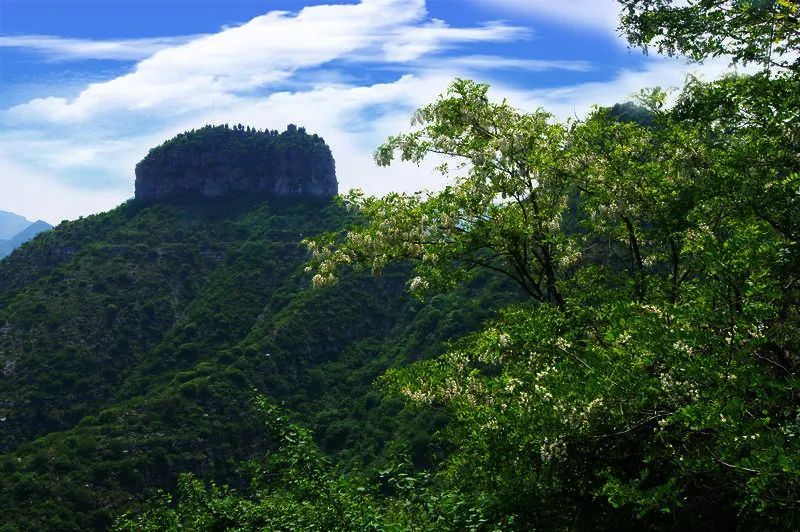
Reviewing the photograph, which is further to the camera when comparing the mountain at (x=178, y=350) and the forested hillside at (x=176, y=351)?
the forested hillside at (x=176, y=351)

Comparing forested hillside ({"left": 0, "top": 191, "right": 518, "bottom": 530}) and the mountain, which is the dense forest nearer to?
the mountain

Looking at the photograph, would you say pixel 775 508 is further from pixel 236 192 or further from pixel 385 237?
pixel 236 192

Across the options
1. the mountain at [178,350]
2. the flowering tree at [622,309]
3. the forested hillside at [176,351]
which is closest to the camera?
the flowering tree at [622,309]

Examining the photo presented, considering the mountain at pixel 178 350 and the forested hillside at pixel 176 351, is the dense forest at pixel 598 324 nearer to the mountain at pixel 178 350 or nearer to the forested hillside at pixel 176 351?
the mountain at pixel 178 350

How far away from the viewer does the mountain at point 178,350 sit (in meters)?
85.0

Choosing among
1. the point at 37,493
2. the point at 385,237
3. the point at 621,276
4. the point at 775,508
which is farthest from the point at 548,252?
the point at 37,493

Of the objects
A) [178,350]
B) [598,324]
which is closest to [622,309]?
[598,324]

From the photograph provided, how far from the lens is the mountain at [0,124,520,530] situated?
85.0 metres

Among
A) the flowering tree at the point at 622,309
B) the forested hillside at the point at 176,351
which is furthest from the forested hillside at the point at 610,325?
the forested hillside at the point at 176,351

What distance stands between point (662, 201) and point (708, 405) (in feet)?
23.8

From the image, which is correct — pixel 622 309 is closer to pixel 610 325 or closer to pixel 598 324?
pixel 610 325

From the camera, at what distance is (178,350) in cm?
12644

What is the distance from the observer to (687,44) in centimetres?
1226

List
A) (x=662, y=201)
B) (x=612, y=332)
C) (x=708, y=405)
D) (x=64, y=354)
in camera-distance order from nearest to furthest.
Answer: (x=708, y=405) → (x=612, y=332) → (x=662, y=201) → (x=64, y=354)
